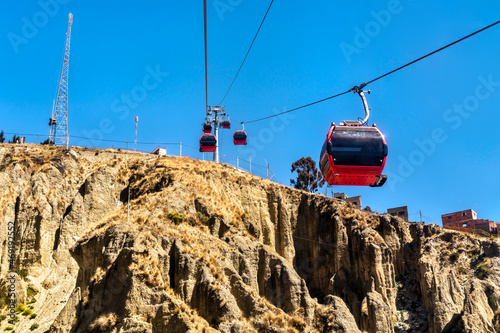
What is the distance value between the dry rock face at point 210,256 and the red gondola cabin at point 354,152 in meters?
12.2

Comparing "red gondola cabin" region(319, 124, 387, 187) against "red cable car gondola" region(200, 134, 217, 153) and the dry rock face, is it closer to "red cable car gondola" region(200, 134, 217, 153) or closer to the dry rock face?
the dry rock face

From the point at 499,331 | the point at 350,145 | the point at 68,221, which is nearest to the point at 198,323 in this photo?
the point at 350,145

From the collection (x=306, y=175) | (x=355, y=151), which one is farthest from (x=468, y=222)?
(x=355, y=151)

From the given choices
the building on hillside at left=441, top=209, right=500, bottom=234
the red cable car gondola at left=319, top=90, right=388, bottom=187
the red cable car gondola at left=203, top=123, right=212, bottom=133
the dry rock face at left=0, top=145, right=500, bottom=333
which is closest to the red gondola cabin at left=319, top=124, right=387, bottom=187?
the red cable car gondola at left=319, top=90, right=388, bottom=187

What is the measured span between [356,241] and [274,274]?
1398cm

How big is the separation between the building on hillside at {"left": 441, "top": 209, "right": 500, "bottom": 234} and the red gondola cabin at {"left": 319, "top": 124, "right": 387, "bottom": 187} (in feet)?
187

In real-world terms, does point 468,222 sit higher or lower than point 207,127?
lower

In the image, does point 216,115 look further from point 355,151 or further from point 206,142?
point 355,151

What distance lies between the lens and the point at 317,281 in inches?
2028

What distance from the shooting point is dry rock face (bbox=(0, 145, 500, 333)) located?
32844 millimetres

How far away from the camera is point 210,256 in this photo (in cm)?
3675

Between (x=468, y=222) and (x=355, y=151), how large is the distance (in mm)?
63162

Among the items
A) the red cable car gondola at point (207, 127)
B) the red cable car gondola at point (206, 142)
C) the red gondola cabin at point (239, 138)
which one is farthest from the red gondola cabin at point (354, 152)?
the red cable car gondola at point (207, 127)

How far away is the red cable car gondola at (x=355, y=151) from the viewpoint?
24.4m
